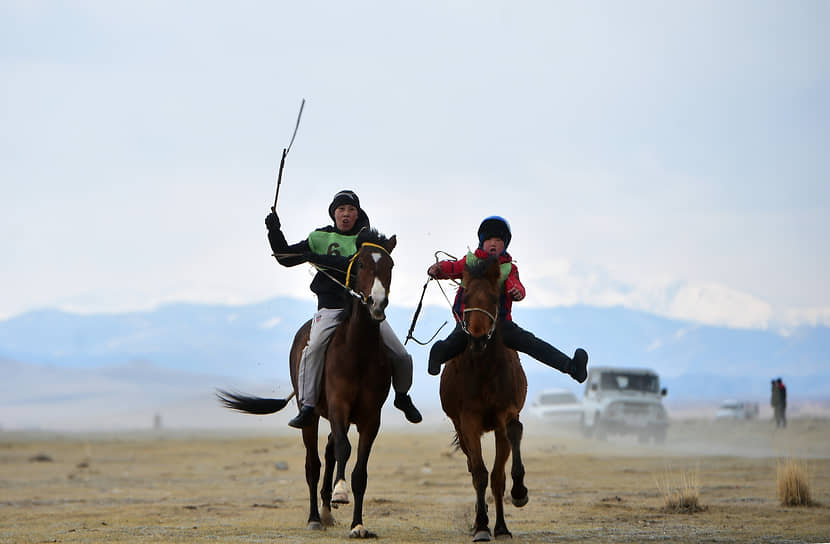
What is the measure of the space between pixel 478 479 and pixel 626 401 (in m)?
27.3

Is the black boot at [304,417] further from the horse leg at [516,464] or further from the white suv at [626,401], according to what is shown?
the white suv at [626,401]

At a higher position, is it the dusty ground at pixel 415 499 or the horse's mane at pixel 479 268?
Result: the horse's mane at pixel 479 268

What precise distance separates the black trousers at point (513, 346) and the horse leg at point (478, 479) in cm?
83

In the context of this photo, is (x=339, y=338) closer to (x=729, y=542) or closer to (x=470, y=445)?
(x=470, y=445)

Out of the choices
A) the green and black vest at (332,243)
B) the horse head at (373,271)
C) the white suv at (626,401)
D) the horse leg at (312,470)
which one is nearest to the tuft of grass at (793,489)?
the horse leg at (312,470)

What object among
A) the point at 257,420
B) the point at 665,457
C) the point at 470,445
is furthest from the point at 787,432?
the point at 257,420

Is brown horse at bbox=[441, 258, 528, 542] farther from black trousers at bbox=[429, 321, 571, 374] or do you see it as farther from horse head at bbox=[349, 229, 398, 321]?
horse head at bbox=[349, 229, 398, 321]

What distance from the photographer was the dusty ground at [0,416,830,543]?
12750 mm

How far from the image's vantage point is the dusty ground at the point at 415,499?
12750 mm

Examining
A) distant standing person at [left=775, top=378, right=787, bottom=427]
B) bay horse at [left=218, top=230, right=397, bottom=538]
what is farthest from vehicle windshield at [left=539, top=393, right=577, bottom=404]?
bay horse at [left=218, top=230, right=397, bottom=538]

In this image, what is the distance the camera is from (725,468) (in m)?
26.2

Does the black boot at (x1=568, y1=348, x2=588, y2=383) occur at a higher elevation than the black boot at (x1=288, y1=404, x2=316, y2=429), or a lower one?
higher

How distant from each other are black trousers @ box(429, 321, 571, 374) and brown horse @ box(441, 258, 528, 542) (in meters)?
0.11

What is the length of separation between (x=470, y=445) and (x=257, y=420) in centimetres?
18332
